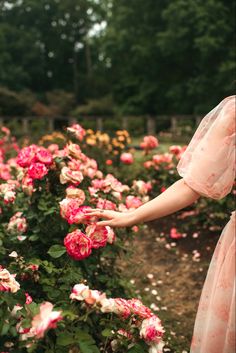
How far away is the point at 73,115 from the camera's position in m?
27.7

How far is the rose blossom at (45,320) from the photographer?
4.53ft

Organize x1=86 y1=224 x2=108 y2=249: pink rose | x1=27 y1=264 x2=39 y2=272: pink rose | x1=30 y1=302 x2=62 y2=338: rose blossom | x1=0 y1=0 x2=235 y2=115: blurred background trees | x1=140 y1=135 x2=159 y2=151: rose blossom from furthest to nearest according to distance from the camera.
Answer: x1=0 y1=0 x2=235 y2=115: blurred background trees, x1=140 y1=135 x2=159 y2=151: rose blossom, x1=27 y1=264 x2=39 y2=272: pink rose, x1=86 y1=224 x2=108 y2=249: pink rose, x1=30 y1=302 x2=62 y2=338: rose blossom

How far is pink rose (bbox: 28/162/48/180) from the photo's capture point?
8.54 ft

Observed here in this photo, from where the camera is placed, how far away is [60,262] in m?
2.54

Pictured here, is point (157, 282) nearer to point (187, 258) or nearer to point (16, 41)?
point (187, 258)

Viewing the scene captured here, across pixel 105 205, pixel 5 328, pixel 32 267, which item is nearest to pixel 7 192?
pixel 105 205

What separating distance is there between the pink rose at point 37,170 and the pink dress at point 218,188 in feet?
3.40

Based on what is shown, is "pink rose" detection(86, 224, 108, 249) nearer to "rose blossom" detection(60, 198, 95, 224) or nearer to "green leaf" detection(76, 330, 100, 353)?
"rose blossom" detection(60, 198, 95, 224)

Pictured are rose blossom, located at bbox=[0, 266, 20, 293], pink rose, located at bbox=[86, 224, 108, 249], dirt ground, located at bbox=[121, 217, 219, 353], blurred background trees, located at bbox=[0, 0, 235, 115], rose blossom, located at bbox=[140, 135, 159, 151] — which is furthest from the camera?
blurred background trees, located at bbox=[0, 0, 235, 115]

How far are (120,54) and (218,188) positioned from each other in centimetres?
3063

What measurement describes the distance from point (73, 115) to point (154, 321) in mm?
26302

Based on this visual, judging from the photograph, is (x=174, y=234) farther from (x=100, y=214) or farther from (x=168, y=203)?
(x=168, y=203)

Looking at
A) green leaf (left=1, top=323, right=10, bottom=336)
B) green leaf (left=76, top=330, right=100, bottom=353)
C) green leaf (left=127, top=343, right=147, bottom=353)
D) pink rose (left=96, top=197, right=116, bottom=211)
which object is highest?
green leaf (left=1, top=323, right=10, bottom=336)

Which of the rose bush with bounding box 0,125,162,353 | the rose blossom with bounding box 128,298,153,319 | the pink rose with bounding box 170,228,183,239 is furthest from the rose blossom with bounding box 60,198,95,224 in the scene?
the pink rose with bounding box 170,228,183,239
